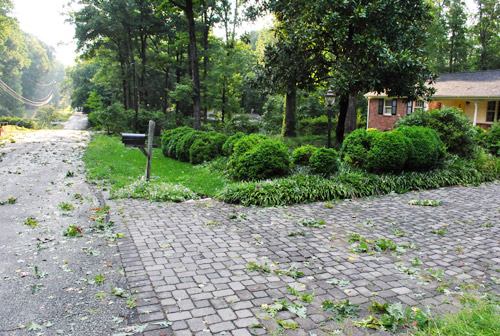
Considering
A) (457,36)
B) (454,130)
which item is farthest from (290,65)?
(457,36)

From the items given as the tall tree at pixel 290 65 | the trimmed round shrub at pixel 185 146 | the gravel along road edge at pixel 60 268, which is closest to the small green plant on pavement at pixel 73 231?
the gravel along road edge at pixel 60 268

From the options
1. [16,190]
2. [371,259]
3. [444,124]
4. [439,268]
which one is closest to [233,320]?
[371,259]

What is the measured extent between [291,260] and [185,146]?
9.93m

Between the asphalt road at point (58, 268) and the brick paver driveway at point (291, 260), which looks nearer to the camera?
the asphalt road at point (58, 268)

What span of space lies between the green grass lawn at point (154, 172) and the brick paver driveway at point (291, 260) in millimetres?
1697

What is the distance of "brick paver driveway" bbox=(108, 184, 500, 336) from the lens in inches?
142

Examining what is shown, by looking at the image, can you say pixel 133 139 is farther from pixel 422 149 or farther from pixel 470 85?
pixel 470 85

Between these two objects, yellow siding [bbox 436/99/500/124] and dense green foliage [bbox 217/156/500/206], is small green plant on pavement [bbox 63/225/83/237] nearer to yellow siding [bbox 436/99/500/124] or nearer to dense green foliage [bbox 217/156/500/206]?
dense green foliage [bbox 217/156/500/206]

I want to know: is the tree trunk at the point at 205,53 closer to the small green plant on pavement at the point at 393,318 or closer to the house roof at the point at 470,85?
the house roof at the point at 470,85

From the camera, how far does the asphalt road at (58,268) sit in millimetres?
3396

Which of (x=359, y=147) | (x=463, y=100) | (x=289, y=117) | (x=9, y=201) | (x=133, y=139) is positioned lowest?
(x=9, y=201)

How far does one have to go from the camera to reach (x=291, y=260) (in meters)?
4.92

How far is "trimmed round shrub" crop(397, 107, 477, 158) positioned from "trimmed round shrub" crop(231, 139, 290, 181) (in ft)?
19.3

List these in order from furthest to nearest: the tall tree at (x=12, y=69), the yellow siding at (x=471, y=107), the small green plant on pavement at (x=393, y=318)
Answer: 1. the tall tree at (x=12, y=69)
2. the yellow siding at (x=471, y=107)
3. the small green plant on pavement at (x=393, y=318)
